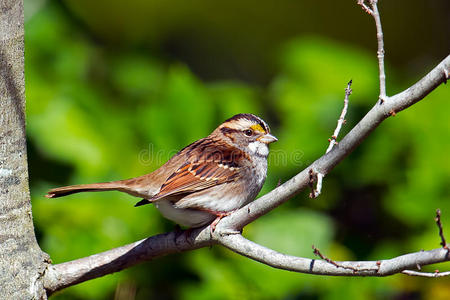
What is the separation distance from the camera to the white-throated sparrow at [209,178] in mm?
3512

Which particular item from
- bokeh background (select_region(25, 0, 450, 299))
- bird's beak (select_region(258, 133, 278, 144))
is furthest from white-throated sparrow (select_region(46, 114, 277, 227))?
bokeh background (select_region(25, 0, 450, 299))

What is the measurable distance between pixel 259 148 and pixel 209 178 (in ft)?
1.52

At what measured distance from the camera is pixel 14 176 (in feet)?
8.13

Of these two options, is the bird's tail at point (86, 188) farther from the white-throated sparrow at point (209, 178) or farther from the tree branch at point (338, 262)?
the tree branch at point (338, 262)

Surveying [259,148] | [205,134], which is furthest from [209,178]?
[259,148]

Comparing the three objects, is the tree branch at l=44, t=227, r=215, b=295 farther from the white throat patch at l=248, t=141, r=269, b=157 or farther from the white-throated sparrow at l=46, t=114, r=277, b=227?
the white throat patch at l=248, t=141, r=269, b=157

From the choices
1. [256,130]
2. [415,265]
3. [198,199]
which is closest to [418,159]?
[256,130]

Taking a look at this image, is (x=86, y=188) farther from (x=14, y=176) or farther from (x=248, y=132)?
(x=248, y=132)

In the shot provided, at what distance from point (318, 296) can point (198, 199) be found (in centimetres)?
83

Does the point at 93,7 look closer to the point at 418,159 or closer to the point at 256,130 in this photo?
the point at 256,130

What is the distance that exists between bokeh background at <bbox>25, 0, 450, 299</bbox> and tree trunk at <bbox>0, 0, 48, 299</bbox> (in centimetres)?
86

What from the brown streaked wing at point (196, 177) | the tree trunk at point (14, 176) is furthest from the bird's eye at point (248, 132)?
the tree trunk at point (14, 176)

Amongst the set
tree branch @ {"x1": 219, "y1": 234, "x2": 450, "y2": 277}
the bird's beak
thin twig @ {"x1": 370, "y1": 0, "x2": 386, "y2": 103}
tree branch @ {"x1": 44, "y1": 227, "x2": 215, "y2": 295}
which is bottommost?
tree branch @ {"x1": 44, "y1": 227, "x2": 215, "y2": 295}

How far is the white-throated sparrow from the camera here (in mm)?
3512
